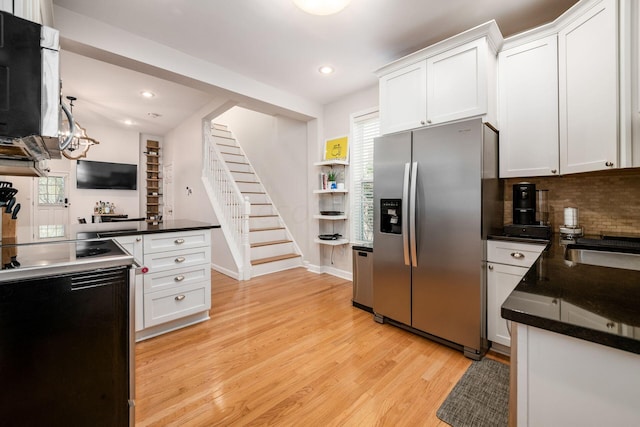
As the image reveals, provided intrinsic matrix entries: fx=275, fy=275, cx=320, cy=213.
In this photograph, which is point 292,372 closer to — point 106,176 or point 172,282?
point 172,282

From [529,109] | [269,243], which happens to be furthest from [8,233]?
[529,109]

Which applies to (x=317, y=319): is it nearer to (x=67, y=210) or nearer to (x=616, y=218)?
(x=616, y=218)

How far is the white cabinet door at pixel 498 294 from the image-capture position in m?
2.01

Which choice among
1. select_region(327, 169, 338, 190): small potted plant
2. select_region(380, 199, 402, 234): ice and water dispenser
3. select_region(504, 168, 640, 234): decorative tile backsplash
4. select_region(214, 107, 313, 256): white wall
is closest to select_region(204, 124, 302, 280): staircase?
select_region(214, 107, 313, 256): white wall

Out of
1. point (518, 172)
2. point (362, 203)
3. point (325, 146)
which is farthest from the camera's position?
point (325, 146)

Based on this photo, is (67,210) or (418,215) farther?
(67,210)

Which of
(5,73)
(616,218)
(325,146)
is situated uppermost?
(325,146)

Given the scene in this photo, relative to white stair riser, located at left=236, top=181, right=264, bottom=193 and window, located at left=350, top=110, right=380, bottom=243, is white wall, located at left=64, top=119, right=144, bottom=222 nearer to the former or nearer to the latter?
white stair riser, located at left=236, top=181, right=264, bottom=193

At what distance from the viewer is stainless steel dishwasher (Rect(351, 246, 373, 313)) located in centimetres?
291

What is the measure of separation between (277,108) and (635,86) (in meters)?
3.40

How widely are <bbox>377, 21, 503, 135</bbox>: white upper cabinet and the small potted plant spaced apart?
56.3 inches

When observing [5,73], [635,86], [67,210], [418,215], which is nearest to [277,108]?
[418,215]

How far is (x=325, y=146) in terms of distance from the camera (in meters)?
4.30

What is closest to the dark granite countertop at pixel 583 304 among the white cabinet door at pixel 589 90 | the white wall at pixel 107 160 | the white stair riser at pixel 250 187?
the white cabinet door at pixel 589 90
